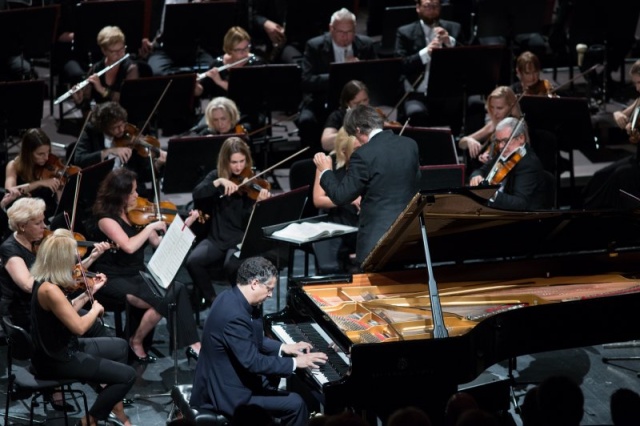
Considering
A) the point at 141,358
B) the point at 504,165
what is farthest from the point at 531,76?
the point at 141,358

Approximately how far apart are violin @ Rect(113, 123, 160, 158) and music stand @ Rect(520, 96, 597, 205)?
2912 millimetres

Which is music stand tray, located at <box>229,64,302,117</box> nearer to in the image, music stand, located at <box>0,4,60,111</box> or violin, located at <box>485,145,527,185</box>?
music stand, located at <box>0,4,60,111</box>

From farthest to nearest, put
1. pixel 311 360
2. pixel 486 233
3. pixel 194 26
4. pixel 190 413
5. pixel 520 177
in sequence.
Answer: pixel 194 26 → pixel 520 177 → pixel 486 233 → pixel 190 413 → pixel 311 360

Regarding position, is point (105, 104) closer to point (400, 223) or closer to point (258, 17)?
point (258, 17)

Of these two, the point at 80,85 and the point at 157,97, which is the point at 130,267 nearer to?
the point at 157,97

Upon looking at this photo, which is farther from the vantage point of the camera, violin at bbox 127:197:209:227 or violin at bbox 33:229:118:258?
violin at bbox 127:197:209:227

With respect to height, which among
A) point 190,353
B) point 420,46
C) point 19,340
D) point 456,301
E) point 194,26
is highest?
point 194,26

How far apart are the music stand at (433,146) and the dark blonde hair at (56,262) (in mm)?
3056

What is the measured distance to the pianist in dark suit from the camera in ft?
16.8

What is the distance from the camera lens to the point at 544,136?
8.22 meters

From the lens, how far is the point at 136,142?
27.0ft

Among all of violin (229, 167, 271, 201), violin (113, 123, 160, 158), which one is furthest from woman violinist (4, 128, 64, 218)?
violin (229, 167, 271, 201)

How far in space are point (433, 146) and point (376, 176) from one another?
1.71 meters

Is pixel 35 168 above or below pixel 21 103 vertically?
below
